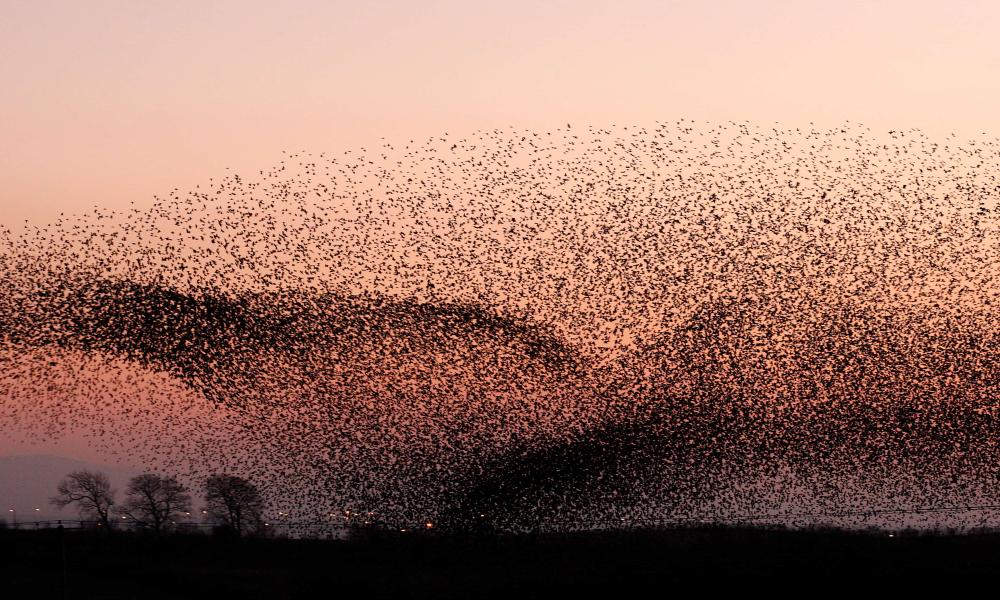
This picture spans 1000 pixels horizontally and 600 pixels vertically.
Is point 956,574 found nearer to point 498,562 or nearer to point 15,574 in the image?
point 498,562

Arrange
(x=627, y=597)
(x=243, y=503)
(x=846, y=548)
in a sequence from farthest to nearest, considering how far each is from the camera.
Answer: (x=243, y=503) → (x=846, y=548) → (x=627, y=597)

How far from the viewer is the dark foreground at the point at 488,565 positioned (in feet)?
164

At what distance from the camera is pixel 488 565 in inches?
2352

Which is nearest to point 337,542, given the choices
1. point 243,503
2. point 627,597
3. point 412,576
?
point 412,576

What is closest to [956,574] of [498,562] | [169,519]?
[498,562]

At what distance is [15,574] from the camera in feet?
164

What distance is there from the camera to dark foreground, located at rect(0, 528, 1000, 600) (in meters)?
50.0

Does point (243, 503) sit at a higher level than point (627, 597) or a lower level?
higher

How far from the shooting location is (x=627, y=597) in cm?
4956

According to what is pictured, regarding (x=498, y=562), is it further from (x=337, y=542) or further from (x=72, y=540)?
(x=72, y=540)

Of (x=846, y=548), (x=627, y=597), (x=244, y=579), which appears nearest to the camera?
(x=627, y=597)

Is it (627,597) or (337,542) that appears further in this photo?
(337,542)

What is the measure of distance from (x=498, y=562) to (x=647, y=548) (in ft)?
27.8

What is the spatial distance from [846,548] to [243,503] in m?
75.1
